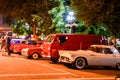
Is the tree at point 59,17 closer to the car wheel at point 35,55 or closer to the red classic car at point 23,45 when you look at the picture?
the red classic car at point 23,45

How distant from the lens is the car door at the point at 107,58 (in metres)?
21.3

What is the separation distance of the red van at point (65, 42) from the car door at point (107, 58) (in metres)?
3.57

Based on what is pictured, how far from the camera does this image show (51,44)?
960 inches

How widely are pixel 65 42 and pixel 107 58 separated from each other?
4.18 metres

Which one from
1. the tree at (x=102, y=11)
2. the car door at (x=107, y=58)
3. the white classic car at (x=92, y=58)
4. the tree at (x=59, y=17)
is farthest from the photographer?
the tree at (x=59, y=17)

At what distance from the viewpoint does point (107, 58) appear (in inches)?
839

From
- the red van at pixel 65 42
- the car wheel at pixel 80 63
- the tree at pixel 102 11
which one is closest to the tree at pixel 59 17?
the tree at pixel 102 11

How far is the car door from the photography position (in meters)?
21.3

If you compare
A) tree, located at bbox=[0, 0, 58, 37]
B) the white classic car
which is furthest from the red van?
tree, located at bbox=[0, 0, 58, 37]

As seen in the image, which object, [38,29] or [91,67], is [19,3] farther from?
[91,67]

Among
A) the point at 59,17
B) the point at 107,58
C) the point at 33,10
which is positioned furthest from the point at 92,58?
the point at 33,10

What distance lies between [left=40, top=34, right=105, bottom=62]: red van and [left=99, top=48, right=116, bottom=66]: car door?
11.7 ft

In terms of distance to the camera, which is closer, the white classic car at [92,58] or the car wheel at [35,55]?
the white classic car at [92,58]

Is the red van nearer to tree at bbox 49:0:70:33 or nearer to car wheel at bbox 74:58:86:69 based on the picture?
car wheel at bbox 74:58:86:69
